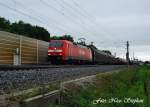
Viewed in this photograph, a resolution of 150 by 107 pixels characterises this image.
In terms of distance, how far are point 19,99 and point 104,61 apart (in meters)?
78.1

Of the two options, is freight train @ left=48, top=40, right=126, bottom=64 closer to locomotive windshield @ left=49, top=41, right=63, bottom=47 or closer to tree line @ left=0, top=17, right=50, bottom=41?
locomotive windshield @ left=49, top=41, right=63, bottom=47

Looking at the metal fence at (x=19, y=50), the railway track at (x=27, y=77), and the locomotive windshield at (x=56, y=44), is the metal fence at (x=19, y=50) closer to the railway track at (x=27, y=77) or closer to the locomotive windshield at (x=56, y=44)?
the locomotive windshield at (x=56, y=44)

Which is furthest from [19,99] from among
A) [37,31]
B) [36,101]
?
[37,31]

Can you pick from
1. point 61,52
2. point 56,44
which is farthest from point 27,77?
point 56,44

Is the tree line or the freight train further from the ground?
the tree line

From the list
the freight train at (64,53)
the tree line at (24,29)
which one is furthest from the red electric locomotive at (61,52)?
the tree line at (24,29)

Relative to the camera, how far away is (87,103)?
32.5 ft

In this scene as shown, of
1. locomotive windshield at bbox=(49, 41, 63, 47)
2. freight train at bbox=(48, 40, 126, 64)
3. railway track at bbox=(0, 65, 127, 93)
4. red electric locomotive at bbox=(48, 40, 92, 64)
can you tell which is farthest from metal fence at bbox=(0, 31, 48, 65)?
railway track at bbox=(0, 65, 127, 93)

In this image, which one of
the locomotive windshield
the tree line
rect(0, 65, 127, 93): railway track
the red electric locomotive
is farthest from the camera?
the tree line

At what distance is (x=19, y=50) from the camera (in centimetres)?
5047

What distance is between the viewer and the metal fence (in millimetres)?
46125

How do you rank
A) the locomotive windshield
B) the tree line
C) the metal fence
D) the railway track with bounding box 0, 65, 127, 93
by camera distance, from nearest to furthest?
the railway track with bounding box 0, 65, 127, 93 → the metal fence → the locomotive windshield → the tree line

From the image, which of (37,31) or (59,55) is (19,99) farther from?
(37,31)

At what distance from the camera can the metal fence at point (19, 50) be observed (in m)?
46.1
